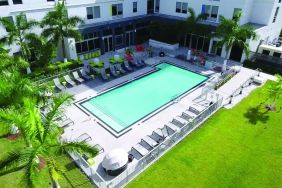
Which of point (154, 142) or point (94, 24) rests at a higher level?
point (94, 24)

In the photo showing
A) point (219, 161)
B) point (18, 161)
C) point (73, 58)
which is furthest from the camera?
point (73, 58)

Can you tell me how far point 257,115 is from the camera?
19.6 meters

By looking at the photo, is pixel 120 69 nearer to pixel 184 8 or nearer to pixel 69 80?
pixel 69 80

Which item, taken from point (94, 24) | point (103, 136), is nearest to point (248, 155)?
point (103, 136)

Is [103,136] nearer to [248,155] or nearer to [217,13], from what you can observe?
[248,155]

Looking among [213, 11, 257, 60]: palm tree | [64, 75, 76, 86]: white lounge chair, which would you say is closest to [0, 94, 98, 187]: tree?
[64, 75, 76, 86]: white lounge chair

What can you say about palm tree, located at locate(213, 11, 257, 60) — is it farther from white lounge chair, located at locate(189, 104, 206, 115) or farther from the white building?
white lounge chair, located at locate(189, 104, 206, 115)

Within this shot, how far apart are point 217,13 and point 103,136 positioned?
77.3ft

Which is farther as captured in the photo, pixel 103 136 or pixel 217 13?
pixel 217 13

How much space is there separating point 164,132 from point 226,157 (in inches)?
177

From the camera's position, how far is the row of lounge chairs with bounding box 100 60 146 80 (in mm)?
25328

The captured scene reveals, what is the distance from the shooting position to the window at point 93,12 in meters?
29.3

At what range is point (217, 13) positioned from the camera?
100 ft

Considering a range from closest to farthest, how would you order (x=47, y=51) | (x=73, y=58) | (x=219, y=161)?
(x=219, y=161), (x=47, y=51), (x=73, y=58)
